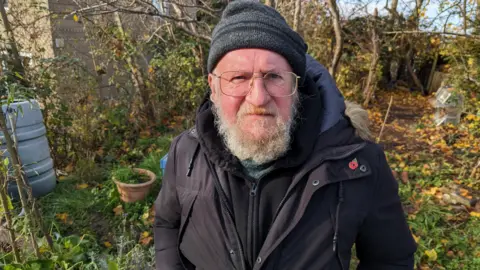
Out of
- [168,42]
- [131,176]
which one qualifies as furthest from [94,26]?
[131,176]

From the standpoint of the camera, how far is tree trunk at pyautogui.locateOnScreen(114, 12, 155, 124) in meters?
5.87

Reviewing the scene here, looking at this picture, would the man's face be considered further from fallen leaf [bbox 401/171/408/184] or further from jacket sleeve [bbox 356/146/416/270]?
fallen leaf [bbox 401/171/408/184]

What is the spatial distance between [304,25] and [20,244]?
6846 mm

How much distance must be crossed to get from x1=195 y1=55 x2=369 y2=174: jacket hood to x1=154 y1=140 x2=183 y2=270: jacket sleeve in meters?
0.28

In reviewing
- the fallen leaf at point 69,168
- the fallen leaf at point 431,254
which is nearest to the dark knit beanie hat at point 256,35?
the fallen leaf at point 431,254

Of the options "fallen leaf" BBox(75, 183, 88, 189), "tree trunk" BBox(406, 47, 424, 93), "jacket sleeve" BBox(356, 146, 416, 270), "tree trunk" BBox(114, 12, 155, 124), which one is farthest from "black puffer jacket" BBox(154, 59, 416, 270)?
"tree trunk" BBox(406, 47, 424, 93)

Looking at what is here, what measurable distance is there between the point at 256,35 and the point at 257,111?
12.8 inches

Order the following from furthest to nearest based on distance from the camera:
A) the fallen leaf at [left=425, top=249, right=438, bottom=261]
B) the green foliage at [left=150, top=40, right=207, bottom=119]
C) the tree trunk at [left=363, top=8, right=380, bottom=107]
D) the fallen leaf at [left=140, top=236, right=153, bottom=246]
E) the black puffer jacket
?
the tree trunk at [left=363, top=8, right=380, bottom=107] < the green foliage at [left=150, top=40, right=207, bottom=119] < the fallen leaf at [left=140, top=236, right=153, bottom=246] < the fallen leaf at [left=425, top=249, right=438, bottom=261] < the black puffer jacket

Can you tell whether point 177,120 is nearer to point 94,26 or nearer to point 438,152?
point 94,26

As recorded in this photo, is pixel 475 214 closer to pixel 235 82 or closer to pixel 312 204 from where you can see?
pixel 312 204

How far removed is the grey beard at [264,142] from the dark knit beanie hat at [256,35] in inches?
8.2

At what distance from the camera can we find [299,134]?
4.42 feet

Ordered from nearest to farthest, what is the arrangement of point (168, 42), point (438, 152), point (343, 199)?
1. point (343, 199)
2. point (438, 152)
3. point (168, 42)

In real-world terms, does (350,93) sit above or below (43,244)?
above
